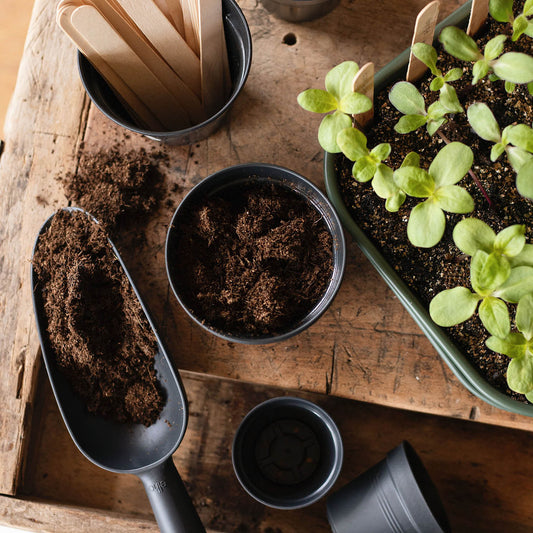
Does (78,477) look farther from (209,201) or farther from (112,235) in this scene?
(209,201)

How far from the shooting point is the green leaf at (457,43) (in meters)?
0.71

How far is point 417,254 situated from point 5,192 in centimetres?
81

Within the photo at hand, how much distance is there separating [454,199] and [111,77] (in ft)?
1.99

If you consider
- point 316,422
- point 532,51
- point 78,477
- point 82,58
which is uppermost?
point 82,58

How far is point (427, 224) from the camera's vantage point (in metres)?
0.66

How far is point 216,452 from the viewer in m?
1.16

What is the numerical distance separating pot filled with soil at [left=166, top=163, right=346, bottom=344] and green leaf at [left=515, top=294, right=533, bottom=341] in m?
0.28

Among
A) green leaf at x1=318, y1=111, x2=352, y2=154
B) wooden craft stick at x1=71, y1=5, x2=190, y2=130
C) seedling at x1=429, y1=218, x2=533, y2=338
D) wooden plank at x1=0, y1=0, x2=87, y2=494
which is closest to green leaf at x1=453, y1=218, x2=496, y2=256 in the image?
seedling at x1=429, y1=218, x2=533, y2=338

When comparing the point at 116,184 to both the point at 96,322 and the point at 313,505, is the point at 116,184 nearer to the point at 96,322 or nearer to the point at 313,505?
the point at 96,322

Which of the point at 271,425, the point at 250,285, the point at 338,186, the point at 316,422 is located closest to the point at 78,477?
the point at 271,425

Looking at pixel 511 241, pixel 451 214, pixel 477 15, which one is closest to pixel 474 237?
pixel 511 241

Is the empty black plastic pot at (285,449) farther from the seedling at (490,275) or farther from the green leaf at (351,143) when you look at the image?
the green leaf at (351,143)

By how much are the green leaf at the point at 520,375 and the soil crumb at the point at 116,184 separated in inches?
26.5

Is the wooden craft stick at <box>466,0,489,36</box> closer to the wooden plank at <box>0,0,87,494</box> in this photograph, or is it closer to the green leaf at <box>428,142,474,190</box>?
the green leaf at <box>428,142,474,190</box>
